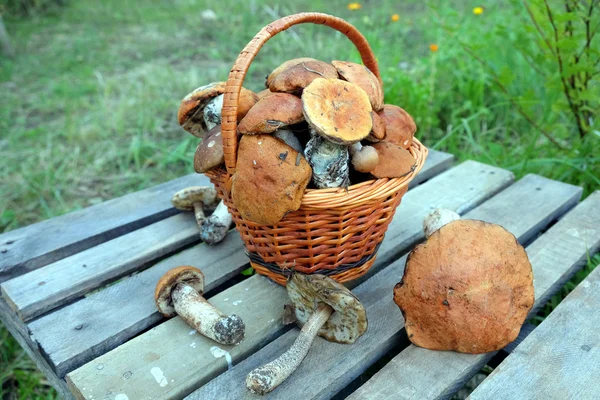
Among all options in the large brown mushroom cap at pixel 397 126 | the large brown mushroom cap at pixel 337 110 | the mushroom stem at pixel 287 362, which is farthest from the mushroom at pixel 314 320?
the large brown mushroom cap at pixel 397 126

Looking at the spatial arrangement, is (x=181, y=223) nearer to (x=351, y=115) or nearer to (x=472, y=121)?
(x=351, y=115)

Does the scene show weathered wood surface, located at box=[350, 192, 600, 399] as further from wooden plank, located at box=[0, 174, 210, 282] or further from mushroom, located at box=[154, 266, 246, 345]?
wooden plank, located at box=[0, 174, 210, 282]

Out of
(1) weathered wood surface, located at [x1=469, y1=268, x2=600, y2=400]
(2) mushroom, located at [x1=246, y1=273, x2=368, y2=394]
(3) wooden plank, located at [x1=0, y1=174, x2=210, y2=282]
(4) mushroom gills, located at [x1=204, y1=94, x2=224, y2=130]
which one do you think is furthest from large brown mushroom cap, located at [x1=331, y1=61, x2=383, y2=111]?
(3) wooden plank, located at [x1=0, y1=174, x2=210, y2=282]

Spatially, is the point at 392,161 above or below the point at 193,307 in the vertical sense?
above

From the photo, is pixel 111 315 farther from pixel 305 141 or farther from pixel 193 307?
pixel 305 141

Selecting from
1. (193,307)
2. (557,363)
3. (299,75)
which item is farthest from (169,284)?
(557,363)

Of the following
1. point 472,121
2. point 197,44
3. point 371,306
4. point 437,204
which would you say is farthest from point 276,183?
point 197,44
